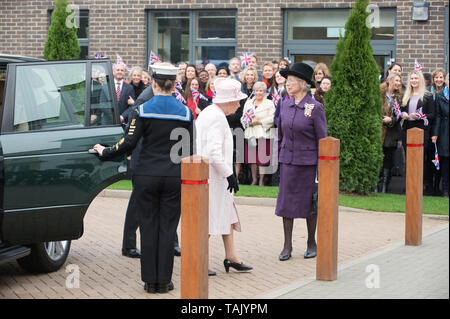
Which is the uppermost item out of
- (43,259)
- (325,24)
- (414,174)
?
(325,24)

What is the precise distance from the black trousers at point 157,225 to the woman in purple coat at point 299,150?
6.85 feet

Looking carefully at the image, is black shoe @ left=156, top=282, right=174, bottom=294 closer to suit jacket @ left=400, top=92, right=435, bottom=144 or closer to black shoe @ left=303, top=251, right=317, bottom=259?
black shoe @ left=303, top=251, right=317, bottom=259

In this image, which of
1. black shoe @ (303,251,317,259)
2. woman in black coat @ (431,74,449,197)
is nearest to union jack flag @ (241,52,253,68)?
woman in black coat @ (431,74,449,197)

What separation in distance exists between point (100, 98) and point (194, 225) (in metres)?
2.45

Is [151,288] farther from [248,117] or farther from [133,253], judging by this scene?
[248,117]

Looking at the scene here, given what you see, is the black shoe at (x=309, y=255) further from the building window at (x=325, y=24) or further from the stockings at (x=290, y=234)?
the building window at (x=325, y=24)

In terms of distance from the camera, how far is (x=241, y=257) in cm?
934

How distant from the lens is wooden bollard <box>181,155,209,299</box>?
5922mm

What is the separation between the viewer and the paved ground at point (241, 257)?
7574 mm

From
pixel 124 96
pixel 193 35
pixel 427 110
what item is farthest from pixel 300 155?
pixel 193 35

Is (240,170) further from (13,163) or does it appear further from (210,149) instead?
(13,163)

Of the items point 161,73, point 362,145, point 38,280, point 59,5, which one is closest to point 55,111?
point 161,73

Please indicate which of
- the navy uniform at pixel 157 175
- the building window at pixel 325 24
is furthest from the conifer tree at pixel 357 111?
the navy uniform at pixel 157 175
